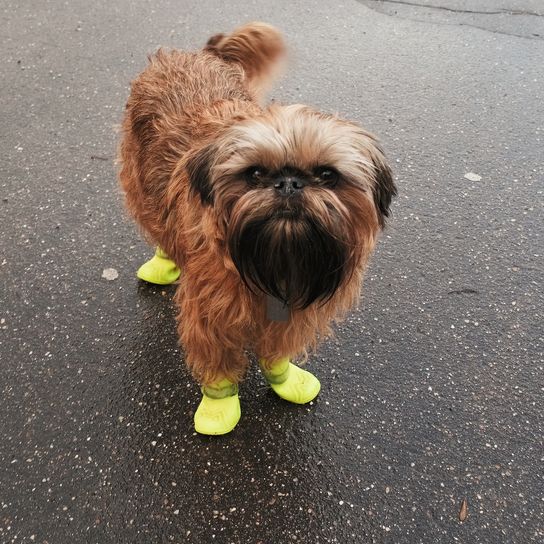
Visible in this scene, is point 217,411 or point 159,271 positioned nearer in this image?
point 217,411

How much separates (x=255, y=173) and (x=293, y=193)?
0.51ft

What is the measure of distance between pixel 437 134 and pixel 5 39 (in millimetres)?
4183

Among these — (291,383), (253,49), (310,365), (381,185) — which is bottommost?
(310,365)

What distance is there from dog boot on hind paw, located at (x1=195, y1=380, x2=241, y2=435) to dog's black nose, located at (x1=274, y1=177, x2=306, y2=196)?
3.59 ft

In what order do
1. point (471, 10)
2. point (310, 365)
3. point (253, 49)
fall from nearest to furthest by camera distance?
point (310, 365) < point (253, 49) < point (471, 10)

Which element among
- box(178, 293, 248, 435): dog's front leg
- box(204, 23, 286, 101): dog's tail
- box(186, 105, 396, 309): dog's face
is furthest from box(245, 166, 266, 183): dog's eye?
box(204, 23, 286, 101): dog's tail

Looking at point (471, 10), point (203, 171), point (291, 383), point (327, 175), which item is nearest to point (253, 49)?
point (203, 171)

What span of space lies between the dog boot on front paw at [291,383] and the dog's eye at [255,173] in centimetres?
109

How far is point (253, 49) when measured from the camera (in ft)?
10.3

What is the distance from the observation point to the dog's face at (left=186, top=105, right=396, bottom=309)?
1.77 metres

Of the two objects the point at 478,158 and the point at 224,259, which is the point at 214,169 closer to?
the point at 224,259

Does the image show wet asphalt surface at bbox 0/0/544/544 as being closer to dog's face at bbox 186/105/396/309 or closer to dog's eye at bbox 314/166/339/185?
dog's face at bbox 186/105/396/309

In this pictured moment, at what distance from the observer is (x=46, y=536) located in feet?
7.42

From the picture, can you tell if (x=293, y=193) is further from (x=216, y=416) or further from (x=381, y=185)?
(x=216, y=416)
